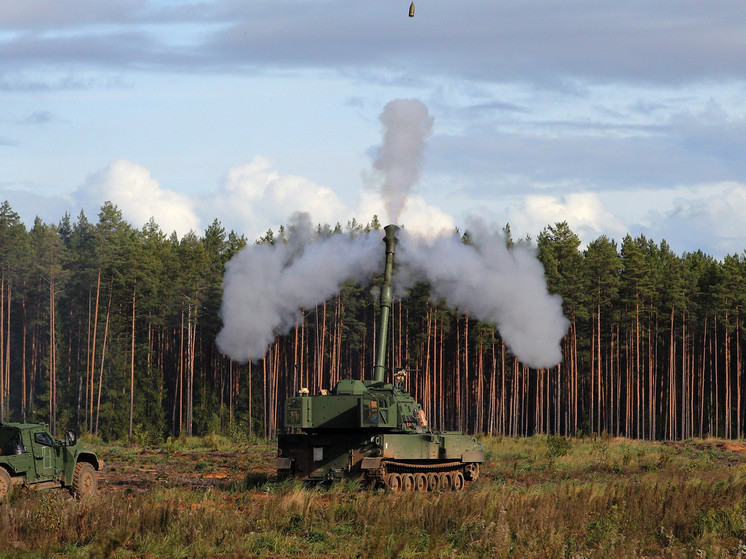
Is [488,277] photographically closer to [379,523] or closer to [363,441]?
[363,441]

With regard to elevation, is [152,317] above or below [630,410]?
above

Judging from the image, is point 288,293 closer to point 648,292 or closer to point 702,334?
point 648,292

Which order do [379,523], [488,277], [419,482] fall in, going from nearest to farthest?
1. [379,523]
2. [419,482]
3. [488,277]

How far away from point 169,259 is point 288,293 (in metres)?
32.0

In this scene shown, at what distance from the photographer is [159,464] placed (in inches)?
1467

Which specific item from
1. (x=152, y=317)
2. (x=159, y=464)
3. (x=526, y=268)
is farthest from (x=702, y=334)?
(x=159, y=464)

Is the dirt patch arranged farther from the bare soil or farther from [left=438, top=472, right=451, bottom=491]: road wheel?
[left=438, top=472, right=451, bottom=491]: road wheel

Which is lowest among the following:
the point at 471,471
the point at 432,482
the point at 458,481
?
the point at 458,481

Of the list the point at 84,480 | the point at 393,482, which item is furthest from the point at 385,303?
the point at 84,480

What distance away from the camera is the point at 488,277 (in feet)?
173

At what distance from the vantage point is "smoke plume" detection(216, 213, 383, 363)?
2007 inches

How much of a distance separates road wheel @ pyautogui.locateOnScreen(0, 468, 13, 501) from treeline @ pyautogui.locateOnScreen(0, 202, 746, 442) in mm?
46424

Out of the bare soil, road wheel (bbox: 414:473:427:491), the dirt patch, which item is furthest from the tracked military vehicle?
the dirt patch

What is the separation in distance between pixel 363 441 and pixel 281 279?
3414cm
